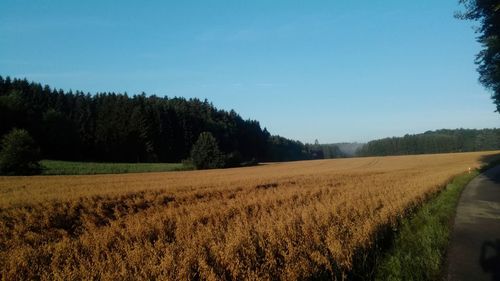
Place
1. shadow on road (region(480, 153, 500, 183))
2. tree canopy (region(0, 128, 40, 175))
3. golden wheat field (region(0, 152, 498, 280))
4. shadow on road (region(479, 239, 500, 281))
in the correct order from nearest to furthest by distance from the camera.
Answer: shadow on road (region(479, 239, 500, 281)) < golden wheat field (region(0, 152, 498, 280)) < shadow on road (region(480, 153, 500, 183)) < tree canopy (region(0, 128, 40, 175))

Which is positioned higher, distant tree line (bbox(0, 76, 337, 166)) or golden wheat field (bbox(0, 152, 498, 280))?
distant tree line (bbox(0, 76, 337, 166))

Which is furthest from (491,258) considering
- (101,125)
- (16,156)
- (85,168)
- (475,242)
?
(101,125)

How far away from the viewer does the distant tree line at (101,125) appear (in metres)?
69.9

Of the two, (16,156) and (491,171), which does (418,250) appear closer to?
(491,171)

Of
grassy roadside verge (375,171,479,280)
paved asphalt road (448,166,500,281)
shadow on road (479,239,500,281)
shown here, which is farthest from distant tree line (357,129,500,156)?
shadow on road (479,239,500,281)

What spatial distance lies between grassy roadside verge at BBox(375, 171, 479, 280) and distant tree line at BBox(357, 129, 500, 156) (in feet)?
502

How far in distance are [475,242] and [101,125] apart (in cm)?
7964

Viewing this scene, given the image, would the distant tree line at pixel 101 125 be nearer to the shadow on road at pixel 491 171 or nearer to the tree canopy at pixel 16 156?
the tree canopy at pixel 16 156

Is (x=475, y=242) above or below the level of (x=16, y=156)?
below

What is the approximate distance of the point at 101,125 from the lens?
79625mm

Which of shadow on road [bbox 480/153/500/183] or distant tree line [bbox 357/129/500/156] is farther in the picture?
distant tree line [bbox 357/129/500/156]

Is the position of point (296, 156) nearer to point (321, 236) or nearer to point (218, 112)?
point (218, 112)

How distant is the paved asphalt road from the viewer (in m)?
6.22

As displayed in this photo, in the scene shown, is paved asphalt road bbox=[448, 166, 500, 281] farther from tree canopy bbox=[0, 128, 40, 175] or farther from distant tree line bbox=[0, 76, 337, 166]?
distant tree line bbox=[0, 76, 337, 166]
